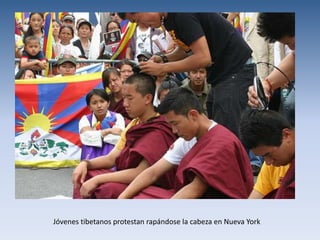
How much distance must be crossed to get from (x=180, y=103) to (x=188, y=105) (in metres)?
0.03

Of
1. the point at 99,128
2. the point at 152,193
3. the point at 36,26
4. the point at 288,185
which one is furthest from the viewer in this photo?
the point at 99,128

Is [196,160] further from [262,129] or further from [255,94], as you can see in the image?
[255,94]

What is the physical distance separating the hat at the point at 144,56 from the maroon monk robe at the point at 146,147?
27cm

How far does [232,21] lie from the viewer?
2555 millimetres

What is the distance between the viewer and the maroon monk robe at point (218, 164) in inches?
90.5

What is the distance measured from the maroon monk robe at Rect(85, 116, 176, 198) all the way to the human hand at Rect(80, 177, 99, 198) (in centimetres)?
2

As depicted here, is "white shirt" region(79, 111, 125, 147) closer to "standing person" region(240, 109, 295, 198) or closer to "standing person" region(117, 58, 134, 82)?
"standing person" region(117, 58, 134, 82)

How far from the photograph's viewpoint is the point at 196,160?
231cm

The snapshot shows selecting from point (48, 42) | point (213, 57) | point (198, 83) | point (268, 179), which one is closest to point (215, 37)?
point (213, 57)

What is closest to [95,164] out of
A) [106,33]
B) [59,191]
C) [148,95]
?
[59,191]

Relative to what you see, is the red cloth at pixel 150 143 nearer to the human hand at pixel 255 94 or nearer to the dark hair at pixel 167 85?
the dark hair at pixel 167 85

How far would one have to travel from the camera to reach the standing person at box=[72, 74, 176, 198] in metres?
2.49

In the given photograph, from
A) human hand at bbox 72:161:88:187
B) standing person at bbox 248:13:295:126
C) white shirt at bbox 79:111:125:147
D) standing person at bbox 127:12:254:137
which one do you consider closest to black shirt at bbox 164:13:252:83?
standing person at bbox 127:12:254:137

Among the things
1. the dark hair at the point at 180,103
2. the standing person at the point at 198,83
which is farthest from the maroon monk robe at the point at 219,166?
the standing person at the point at 198,83
